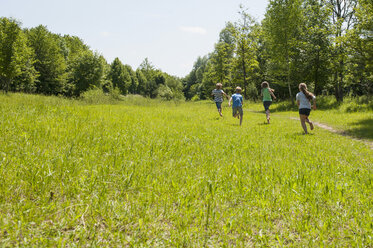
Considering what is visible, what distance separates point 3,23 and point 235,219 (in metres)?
46.5

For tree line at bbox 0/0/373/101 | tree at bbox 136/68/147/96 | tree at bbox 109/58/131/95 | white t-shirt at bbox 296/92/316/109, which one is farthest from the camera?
tree at bbox 136/68/147/96

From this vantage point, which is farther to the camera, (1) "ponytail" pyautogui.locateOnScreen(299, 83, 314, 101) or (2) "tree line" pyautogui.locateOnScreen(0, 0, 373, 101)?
(2) "tree line" pyautogui.locateOnScreen(0, 0, 373, 101)

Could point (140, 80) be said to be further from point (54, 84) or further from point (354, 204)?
point (354, 204)

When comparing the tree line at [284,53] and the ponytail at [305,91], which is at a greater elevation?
the tree line at [284,53]

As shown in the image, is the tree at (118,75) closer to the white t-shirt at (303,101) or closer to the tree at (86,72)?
the tree at (86,72)

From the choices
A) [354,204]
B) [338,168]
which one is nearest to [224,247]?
[354,204]

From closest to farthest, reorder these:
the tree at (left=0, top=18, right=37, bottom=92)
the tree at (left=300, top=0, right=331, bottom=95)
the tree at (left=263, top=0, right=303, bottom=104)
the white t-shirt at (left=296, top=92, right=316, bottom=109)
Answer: the white t-shirt at (left=296, top=92, right=316, bottom=109)
the tree at (left=300, top=0, right=331, bottom=95)
the tree at (left=263, top=0, right=303, bottom=104)
the tree at (left=0, top=18, right=37, bottom=92)

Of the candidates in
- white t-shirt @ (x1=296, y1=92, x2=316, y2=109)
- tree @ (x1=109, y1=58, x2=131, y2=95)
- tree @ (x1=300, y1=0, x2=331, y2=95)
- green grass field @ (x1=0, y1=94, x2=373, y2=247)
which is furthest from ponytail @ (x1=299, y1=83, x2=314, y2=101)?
tree @ (x1=109, y1=58, x2=131, y2=95)

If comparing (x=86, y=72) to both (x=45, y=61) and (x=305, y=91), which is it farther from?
(x=305, y=91)

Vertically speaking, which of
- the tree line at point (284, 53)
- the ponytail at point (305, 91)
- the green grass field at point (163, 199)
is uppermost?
the tree line at point (284, 53)

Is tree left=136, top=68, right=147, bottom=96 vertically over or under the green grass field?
over

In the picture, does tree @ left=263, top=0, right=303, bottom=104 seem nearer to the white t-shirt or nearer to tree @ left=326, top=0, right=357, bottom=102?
tree @ left=326, top=0, right=357, bottom=102

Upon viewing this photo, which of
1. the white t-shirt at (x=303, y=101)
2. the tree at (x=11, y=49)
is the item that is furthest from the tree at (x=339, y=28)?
the tree at (x=11, y=49)

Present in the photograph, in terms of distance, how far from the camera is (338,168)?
4.54m
